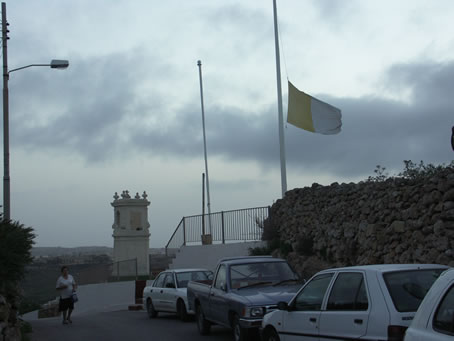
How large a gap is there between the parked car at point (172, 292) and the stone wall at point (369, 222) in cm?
357

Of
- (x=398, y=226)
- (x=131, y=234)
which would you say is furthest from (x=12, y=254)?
(x=131, y=234)

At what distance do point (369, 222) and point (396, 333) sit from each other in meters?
10.8

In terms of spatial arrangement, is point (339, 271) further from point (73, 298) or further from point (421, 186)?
point (73, 298)

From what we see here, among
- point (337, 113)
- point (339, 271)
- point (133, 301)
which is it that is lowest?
point (133, 301)

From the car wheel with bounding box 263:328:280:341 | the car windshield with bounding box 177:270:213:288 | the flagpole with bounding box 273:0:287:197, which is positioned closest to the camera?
the car wheel with bounding box 263:328:280:341

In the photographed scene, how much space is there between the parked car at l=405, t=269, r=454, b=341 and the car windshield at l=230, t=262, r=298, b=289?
7.28m

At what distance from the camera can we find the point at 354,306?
7.19 metres

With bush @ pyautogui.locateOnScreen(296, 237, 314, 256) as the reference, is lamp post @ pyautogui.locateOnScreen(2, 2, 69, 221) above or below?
above

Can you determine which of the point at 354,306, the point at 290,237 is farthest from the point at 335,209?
the point at 354,306

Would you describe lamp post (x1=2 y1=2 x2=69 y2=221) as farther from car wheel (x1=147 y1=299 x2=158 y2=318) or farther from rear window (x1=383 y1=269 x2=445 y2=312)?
rear window (x1=383 y1=269 x2=445 y2=312)

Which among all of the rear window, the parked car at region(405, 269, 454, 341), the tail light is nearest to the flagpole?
the rear window

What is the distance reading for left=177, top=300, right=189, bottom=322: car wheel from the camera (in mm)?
17094

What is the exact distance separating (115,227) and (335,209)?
50.8ft

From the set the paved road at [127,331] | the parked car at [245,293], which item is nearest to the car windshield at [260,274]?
the parked car at [245,293]
